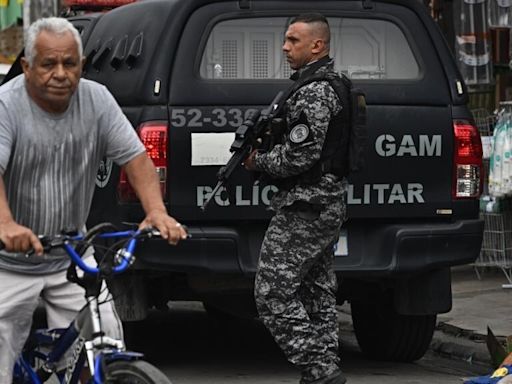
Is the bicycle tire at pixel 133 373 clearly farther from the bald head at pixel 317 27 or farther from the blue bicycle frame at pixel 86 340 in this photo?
the bald head at pixel 317 27

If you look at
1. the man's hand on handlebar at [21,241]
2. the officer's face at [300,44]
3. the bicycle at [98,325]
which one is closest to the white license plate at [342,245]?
the officer's face at [300,44]

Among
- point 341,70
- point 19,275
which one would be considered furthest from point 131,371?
point 341,70

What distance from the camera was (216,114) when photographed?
25.3 feet

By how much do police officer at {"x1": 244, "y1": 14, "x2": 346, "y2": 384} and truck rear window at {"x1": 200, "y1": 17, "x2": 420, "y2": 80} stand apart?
853 millimetres

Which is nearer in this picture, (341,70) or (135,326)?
(341,70)

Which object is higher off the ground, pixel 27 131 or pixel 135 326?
pixel 27 131

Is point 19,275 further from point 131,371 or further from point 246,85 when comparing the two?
point 246,85

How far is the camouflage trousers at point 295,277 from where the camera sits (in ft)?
23.2

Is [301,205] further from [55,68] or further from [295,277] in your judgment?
[55,68]

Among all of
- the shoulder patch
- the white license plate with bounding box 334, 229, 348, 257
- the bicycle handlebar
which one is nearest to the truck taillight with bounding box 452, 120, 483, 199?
the white license plate with bounding box 334, 229, 348, 257

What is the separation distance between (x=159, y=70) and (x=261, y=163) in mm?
983

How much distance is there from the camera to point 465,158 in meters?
8.09

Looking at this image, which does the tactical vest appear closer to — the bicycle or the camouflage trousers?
the camouflage trousers

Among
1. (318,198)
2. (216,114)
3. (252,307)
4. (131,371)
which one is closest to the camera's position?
(131,371)
